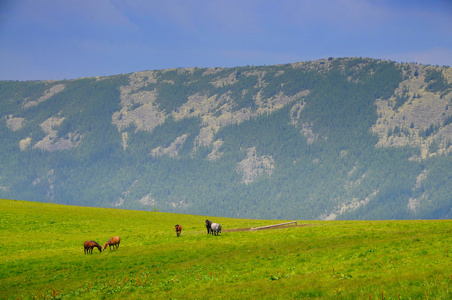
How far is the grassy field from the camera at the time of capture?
2963 centimetres

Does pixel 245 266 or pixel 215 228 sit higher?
pixel 215 228

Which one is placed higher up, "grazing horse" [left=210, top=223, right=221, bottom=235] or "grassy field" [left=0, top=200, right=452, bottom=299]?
"grazing horse" [left=210, top=223, right=221, bottom=235]

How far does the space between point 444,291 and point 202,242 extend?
107ft

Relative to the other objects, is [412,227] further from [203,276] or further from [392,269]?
[203,276]

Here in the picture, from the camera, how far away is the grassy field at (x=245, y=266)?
29631 mm

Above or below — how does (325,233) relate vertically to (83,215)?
below

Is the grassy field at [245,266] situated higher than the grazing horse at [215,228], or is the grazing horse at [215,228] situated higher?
the grazing horse at [215,228]

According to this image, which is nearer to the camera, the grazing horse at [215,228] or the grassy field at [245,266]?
the grassy field at [245,266]

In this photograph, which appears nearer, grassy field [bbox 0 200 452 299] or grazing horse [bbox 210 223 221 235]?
grassy field [bbox 0 200 452 299]

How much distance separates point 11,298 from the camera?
119 ft

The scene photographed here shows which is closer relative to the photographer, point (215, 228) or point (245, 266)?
point (245, 266)

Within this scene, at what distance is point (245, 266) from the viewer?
40.6 metres

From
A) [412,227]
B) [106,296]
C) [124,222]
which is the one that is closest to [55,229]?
[124,222]

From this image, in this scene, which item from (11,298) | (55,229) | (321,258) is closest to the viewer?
(11,298)
